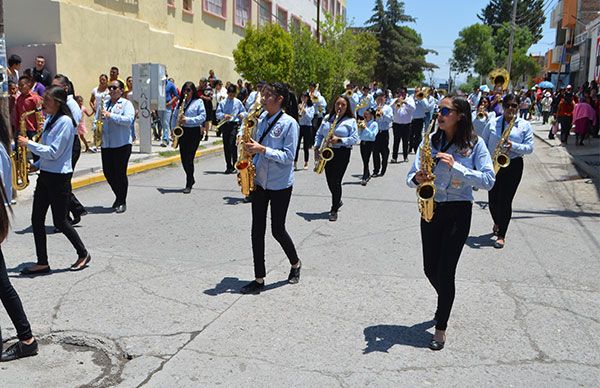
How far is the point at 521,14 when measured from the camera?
87.1 m

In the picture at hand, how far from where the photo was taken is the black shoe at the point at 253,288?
19.0 feet

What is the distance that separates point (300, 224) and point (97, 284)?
11.4ft

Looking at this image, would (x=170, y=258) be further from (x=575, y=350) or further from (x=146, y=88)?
(x=146, y=88)

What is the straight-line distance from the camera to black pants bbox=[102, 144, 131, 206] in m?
9.11

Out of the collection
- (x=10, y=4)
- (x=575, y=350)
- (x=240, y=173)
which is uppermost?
(x=10, y=4)

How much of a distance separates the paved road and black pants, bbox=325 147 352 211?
1.33 ft

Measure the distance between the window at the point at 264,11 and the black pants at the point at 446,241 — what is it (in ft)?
102

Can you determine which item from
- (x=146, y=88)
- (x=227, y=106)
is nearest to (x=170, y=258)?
(x=227, y=106)

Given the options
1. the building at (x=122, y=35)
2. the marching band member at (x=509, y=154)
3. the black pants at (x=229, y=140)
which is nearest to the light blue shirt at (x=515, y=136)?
the marching band member at (x=509, y=154)

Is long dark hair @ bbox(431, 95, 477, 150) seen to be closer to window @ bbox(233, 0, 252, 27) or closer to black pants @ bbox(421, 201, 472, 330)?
black pants @ bbox(421, 201, 472, 330)

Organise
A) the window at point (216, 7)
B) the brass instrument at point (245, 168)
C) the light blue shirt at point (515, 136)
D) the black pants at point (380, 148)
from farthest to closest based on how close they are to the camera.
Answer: the window at point (216, 7)
the black pants at point (380, 148)
the light blue shirt at point (515, 136)
the brass instrument at point (245, 168)

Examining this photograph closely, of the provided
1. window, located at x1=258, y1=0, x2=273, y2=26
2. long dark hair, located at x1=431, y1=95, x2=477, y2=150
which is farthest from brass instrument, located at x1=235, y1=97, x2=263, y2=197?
window, located at x1=258, y1=0, x2=273, y2=26

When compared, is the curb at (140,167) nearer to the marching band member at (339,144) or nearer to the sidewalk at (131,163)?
the sidewalk at (131,163)

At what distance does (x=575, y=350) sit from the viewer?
4.67m
